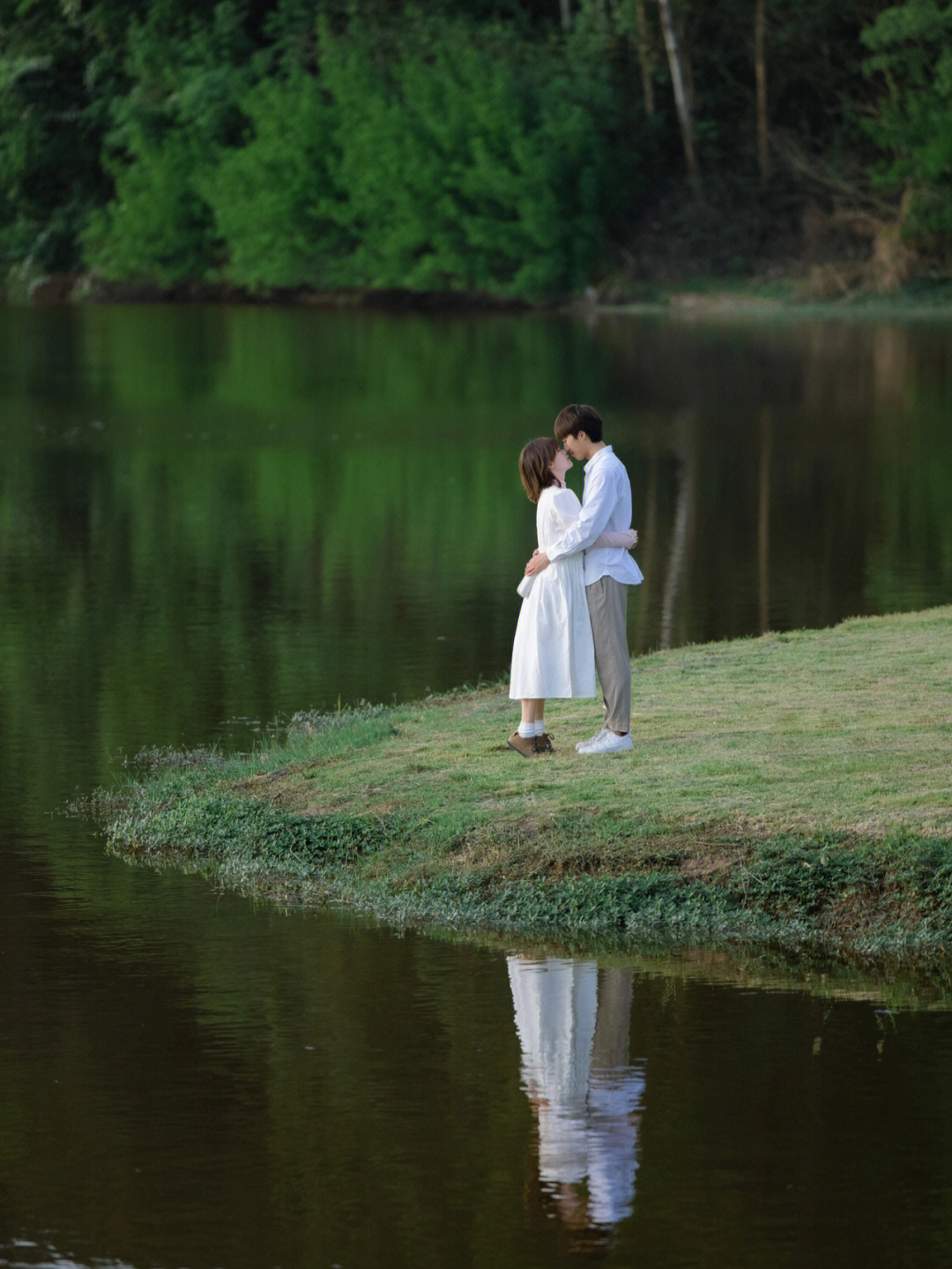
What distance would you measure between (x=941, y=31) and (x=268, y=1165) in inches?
2131

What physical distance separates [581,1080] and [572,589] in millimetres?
3421

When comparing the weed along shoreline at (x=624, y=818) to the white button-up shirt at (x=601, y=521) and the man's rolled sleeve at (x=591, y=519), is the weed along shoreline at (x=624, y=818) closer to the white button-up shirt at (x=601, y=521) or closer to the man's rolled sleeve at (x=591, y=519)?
the white button-up shirt at (x=601, y=521)

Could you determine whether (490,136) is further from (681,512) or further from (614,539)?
(614,539)

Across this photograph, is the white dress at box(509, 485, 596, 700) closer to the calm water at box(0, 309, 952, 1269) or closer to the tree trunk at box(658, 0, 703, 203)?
the calm water at box(0, 309, 952, 1269)

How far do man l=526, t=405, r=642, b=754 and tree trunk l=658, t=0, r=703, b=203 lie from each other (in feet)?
176

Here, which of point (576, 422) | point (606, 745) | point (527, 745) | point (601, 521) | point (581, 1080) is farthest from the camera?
point (527, 745)

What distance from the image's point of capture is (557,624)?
33.0ft

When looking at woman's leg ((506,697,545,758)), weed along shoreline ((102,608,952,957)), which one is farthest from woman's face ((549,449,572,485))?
weed along shoreline ((102,608,952,957))

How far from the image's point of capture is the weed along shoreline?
8.41 metres

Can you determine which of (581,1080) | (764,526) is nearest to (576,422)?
(581,1080)

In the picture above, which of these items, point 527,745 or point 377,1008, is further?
point 527,745

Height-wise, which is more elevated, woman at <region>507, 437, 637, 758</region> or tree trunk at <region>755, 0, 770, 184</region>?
tree trunk at <region>755, 0, 770, 184</region>

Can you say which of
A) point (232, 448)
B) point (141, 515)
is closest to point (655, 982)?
point (141, 515)

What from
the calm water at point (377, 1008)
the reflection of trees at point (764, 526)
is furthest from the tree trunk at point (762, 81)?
the calm water at point (377, 1008)
